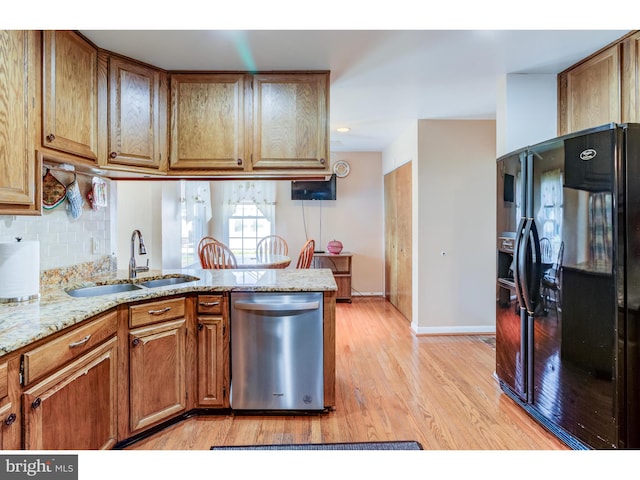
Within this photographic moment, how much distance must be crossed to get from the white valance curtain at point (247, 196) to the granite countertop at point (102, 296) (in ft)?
9.77

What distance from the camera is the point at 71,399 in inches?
56.7

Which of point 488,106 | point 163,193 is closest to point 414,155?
point 488,106

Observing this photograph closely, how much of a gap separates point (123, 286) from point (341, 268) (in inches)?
135

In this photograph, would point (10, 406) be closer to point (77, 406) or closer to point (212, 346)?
point (77, 406)

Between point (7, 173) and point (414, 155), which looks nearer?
point (7, 173)

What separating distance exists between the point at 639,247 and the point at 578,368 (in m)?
0.67

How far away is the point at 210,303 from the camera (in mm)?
2115

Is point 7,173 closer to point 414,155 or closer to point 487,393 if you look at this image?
point 487,393

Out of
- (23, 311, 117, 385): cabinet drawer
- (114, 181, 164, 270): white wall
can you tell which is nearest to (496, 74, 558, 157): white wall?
(23, 311, 117, 385): cabinet drawer

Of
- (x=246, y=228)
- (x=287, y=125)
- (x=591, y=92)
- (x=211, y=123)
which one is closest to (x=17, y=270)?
(x=211, y=123)

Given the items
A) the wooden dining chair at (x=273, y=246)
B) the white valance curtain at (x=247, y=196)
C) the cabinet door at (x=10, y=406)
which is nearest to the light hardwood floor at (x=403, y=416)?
the cabinet door at (x=10, y=406)

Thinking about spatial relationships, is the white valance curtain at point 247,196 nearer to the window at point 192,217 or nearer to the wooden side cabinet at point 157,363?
the window at point 192,217
